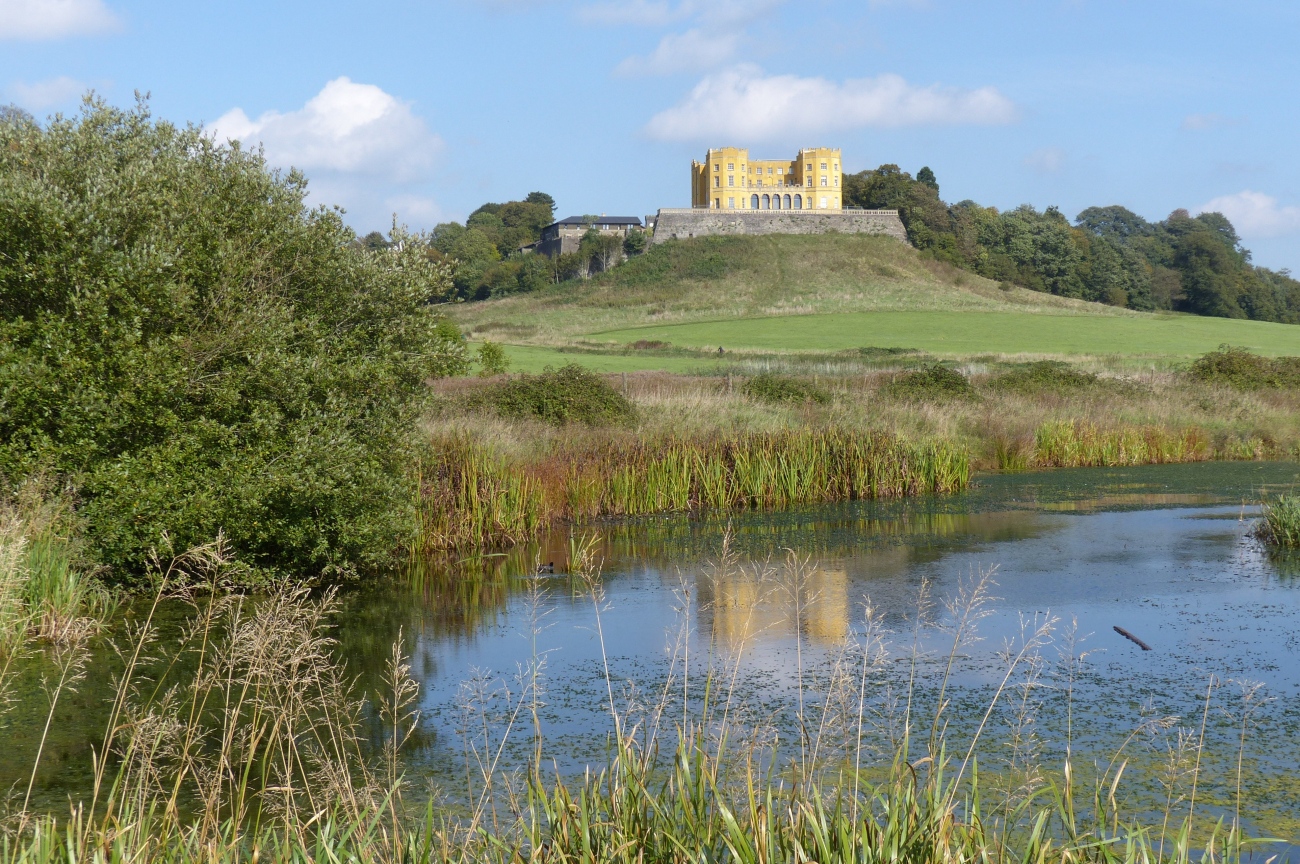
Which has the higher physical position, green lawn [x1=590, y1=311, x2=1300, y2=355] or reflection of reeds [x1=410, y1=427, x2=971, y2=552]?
green lawn [x1=590, y1=311, x2=1300, y2=355]

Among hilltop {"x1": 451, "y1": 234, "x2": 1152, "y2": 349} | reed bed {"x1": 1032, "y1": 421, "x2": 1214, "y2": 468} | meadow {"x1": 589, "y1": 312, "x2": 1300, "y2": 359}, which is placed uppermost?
hilltop {"x1": 451, "y1": 234, "x2": 1152, "y2": 349}

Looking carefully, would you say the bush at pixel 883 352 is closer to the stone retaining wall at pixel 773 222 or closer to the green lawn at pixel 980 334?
the green lawn at pixel 980 334

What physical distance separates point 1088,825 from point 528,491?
30.3ft

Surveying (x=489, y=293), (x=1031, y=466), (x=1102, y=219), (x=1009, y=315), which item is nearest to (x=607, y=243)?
(x=489, y=293)

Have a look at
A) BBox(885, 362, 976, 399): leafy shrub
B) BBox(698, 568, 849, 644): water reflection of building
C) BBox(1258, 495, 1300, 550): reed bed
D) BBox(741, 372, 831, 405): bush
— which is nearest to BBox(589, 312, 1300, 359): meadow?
BBox(885, 362, 976, 399): leafy shrub

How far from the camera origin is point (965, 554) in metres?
11.9

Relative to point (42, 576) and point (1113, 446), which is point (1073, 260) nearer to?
point (1113, 446)

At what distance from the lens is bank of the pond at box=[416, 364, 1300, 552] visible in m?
13.0

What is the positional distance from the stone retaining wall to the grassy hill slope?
83.6 inches

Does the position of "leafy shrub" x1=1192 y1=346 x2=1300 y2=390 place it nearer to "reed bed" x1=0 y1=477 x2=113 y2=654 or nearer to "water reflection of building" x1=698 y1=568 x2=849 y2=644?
"water reflection of building" x1=698 y1=568 x2=849 y2=644

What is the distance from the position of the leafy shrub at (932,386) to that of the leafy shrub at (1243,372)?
6.65 metres

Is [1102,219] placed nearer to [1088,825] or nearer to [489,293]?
[489,293]

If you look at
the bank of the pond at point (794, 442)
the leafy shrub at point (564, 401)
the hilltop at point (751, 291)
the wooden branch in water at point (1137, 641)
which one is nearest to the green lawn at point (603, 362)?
the hilltop at point (751, 291)

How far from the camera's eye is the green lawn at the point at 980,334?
160 ft
